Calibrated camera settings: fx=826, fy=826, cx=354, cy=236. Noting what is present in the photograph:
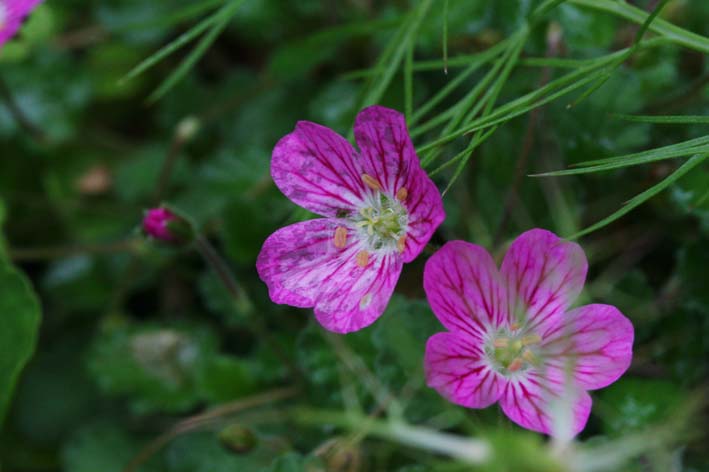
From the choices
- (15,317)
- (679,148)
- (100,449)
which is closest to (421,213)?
(679,148)

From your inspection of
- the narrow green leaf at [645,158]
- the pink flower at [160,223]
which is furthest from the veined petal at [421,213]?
the pink flower at [160,223]

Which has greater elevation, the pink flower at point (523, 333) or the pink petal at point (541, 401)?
the pink flower at point (523, 333)

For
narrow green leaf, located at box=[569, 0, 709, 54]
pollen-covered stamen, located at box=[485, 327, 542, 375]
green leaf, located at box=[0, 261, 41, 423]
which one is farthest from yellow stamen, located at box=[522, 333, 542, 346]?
green leaf, located at box=[0, 261, 41, 423]

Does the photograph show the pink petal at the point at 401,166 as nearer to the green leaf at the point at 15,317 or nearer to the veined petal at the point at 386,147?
the veined petal at the point at 386,147

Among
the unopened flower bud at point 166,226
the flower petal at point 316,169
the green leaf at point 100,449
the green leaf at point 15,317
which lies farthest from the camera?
the green leaf at point 100,449

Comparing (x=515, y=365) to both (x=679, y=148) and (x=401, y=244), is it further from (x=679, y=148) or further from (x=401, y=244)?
(x=679, y=148)

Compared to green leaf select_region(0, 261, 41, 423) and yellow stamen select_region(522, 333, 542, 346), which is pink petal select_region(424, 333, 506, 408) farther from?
green leaf select_region(0, 261, 41, 423)
